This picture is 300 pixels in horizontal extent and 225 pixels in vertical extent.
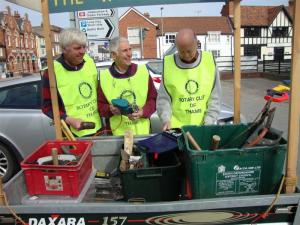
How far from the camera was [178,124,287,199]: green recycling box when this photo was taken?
6.56ft

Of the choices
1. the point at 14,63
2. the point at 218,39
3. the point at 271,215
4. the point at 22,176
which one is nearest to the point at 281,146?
the point at 271,215

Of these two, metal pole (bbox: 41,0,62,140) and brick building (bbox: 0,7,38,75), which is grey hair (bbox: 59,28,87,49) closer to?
metal pole (bbox: 41,0,62,140)

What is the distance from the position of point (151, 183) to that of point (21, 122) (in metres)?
3.57

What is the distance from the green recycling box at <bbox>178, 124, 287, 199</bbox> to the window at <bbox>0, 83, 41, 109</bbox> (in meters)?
3.72

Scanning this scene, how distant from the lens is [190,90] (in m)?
3.04

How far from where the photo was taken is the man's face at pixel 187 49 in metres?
2.86

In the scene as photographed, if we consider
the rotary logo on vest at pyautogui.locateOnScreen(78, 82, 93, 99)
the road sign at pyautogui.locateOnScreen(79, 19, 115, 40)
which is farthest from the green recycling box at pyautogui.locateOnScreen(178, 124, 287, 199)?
the road sign at pyautogui.locateOnScreen(79, 19, 115, 40)

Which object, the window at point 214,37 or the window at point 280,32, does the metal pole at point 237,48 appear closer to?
the window at point 214,37

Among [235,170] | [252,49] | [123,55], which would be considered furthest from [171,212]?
[252,49]

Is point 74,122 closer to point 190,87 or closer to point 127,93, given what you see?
point 127,93

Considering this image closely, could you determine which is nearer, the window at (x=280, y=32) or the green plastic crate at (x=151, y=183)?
the green plastic crate at (x=151, y=183)

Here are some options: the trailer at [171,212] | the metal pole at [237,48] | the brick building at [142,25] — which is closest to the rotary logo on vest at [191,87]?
the metal pole at [237,48]

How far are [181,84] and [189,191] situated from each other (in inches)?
43.6

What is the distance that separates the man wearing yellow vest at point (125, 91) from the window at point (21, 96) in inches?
89.7
